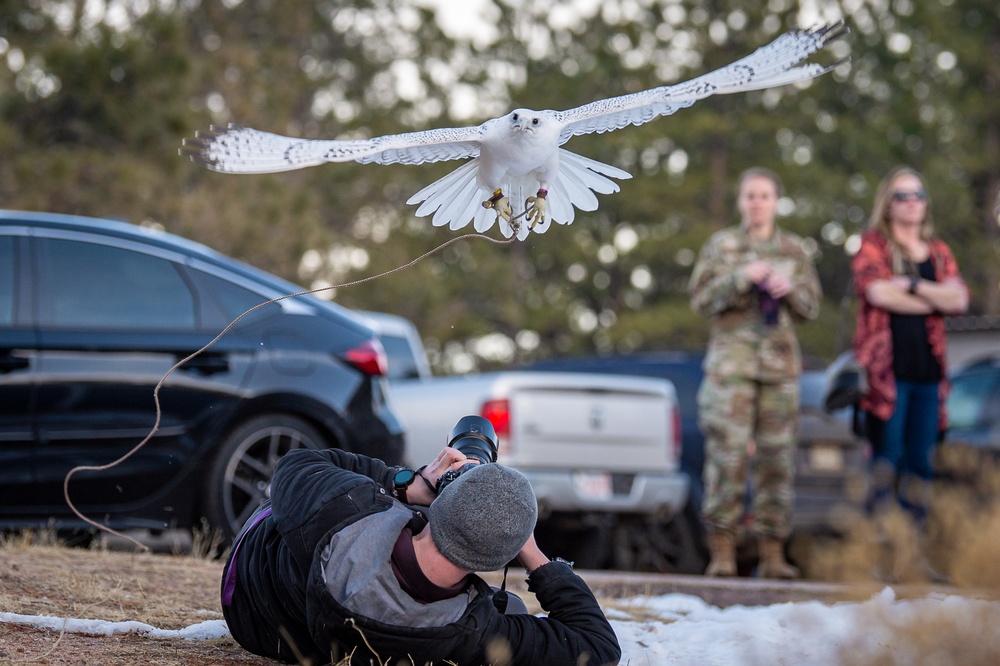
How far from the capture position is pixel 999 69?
78.5 ft

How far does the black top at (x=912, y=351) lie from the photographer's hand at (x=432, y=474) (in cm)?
378

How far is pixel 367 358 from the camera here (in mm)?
6387

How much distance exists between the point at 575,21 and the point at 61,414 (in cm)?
1957

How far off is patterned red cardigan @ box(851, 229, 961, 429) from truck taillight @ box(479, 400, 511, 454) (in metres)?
2.08

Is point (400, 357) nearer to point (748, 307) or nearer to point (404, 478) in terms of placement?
point (748, 307)

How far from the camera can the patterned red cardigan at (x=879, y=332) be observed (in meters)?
6.46

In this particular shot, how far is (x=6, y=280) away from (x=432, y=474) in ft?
10.4

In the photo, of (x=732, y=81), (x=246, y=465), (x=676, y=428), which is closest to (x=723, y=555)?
(x=676, y=428)

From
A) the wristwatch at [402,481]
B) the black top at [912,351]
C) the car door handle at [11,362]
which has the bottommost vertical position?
the wristwatch at [402,481]

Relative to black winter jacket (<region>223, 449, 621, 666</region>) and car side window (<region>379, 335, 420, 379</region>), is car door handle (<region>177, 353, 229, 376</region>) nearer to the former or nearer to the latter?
black winter jacket (<region>223, 449, 621, 666</region>)

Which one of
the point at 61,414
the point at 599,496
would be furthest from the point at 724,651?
the point at 599,496

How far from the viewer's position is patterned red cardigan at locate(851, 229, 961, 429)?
646 centimetres

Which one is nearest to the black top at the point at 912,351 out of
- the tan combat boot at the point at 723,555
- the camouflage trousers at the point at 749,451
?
the camouflage trousers at the point at 749,451

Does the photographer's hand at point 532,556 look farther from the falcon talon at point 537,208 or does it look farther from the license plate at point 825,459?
the license plate at point 825,459
